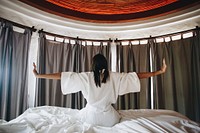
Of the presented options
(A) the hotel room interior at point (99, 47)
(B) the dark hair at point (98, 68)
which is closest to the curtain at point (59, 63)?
(A) the hotel room interior at point (99, 47)

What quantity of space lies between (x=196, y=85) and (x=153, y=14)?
1.51 m

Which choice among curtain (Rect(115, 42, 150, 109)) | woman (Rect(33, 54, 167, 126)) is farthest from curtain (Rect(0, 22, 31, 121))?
curtain (Rect(115, 42, 150, 109))

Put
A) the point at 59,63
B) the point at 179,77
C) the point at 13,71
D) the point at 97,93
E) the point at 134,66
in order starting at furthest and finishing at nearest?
the point at 134,66 < the point at 59,63 < the point at 179,77 < the point at 13,71 < the point at 97,93

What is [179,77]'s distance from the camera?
300 cm

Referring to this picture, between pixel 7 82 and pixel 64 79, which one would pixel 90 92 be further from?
pixel 7 82

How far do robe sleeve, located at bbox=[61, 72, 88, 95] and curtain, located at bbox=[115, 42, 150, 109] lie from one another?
1.87 m

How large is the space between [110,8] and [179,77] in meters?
1.93

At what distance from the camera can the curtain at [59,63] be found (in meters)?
2.87

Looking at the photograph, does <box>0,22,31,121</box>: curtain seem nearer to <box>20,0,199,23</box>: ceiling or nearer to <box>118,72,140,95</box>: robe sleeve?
<box>20,0,199,23</box>: ceiling

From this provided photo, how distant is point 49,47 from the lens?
3070mm

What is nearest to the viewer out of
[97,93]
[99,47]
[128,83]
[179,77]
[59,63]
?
[97,93]

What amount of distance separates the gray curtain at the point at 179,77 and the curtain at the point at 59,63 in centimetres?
120

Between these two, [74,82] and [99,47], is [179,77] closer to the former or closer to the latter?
[99,47]

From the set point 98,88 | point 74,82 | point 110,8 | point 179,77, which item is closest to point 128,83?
point 98,88
